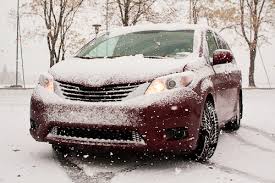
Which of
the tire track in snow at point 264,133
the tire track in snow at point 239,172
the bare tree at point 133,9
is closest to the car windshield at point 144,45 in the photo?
the tire track in snow at point 239,172

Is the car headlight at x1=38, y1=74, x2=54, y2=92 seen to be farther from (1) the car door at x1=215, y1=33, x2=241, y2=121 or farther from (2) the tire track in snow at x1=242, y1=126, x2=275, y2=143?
(2) the tire track in snow at x1=242, y1=126, x2=275, y2=143

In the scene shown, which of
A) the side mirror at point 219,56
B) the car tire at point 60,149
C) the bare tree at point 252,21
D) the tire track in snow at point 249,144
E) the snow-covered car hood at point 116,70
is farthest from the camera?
the bare tree at point 252,21

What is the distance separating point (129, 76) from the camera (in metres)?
4.92

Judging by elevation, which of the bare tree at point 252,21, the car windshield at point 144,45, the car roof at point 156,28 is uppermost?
the bare tree at point 252,21

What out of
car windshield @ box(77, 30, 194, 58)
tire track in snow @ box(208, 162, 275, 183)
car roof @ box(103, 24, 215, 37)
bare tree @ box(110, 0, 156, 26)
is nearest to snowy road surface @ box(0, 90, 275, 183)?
tire track in snow @ box(208, 162, 275, 183)

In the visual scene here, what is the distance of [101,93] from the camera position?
491 cm

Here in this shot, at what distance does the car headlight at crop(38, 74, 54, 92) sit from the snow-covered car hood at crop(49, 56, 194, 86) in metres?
0.06

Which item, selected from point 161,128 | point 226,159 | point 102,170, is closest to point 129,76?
point 161,128

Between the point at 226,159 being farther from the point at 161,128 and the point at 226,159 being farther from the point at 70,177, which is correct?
the point at 70,177

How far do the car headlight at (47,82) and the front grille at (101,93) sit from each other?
0.31m

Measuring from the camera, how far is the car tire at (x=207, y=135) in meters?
5.31

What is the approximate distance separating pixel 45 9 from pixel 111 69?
37.5 m

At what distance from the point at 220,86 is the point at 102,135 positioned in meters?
1.98

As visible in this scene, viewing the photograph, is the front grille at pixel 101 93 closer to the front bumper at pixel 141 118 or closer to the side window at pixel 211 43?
the front bumper at pixel 141 118
